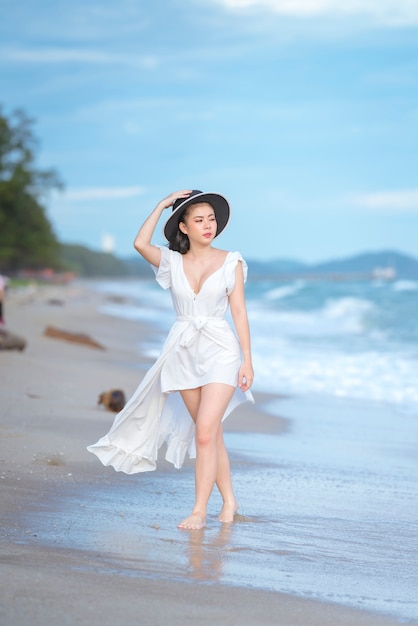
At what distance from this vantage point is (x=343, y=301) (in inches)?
2077

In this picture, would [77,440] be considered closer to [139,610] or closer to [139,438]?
[139,438]

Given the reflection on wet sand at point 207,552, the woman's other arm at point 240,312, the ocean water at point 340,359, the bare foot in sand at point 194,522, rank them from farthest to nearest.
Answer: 1. the ocean water at point 340,359
2. the woman's other arm at point 240,312
3. the bare foot in sand at point 194,522
4. the reflection on wet sand at point 207,552

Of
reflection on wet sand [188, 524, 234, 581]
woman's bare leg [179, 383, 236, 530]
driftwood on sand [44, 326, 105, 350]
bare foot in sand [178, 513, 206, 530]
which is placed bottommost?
reflection on wet sand [188, 524, 234, 581]

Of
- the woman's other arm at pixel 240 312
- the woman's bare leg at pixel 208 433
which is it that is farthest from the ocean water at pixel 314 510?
the woman's other arm at pixel 240 312

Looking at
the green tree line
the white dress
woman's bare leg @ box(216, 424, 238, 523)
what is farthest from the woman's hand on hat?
the green tree line

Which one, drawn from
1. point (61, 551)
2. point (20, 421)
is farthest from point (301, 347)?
point (61, 551)

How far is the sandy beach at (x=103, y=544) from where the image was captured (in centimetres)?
359

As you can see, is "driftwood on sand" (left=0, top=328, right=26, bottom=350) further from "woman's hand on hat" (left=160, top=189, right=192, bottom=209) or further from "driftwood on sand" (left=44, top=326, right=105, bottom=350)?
"woman's hand on hat" (left=160, top=189, right=192, bottom=209)

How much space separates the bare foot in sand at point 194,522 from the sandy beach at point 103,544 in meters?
0.06

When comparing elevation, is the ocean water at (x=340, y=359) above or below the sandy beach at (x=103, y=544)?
above

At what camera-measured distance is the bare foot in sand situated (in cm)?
500

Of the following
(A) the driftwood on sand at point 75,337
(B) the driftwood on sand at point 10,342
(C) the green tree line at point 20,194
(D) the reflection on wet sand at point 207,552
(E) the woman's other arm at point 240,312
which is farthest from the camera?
(C) the green tree line at point 20,194

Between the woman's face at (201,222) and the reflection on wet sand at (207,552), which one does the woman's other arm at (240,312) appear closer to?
the woman's face at (201,222)

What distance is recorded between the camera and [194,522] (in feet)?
16.5
